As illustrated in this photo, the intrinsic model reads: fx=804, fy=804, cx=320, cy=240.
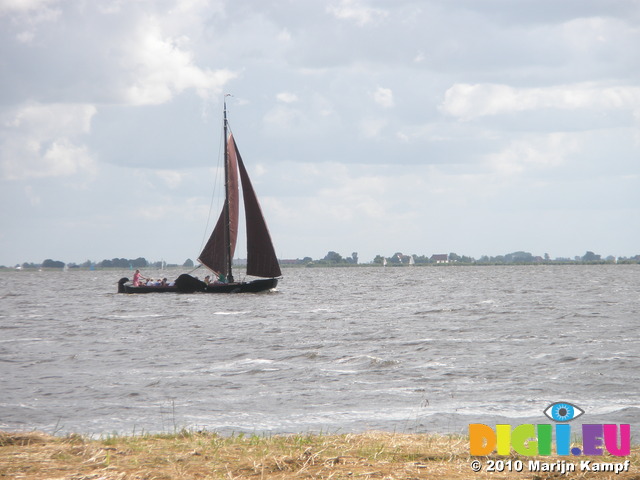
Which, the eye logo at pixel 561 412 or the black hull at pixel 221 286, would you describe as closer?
the eye logo at pixel 561 412

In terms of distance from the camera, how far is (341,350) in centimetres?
2648

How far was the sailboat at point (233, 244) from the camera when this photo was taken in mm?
64875

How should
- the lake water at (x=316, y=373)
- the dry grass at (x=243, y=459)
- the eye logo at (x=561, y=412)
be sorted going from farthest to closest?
the lake water at (x=316, y=373), the eye logo at (x=561, y=412), the dry grass at (x=243, y=459)

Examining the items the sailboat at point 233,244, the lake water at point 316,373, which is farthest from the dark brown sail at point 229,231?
the lake water at point 316,373

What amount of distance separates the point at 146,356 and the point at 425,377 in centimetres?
966

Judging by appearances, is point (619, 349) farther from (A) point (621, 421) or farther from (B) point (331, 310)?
(B) point (331, 310)

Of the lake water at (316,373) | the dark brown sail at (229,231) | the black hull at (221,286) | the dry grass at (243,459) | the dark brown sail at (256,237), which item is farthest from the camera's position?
the black hull at (221,286)

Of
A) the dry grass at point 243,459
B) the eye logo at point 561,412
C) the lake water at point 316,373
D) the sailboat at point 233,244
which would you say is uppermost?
the sailboat at point 233,244

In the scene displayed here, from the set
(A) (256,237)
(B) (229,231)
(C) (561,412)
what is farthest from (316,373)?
(B) (229,231)

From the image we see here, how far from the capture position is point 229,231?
65250 mm

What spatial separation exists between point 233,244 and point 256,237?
7.92 feet

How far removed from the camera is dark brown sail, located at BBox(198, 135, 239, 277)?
215 ft

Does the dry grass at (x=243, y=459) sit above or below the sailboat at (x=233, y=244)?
below

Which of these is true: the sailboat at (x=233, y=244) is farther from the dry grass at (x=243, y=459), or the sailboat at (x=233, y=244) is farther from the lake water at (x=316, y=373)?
the dry grass at (x=243, y=459)
